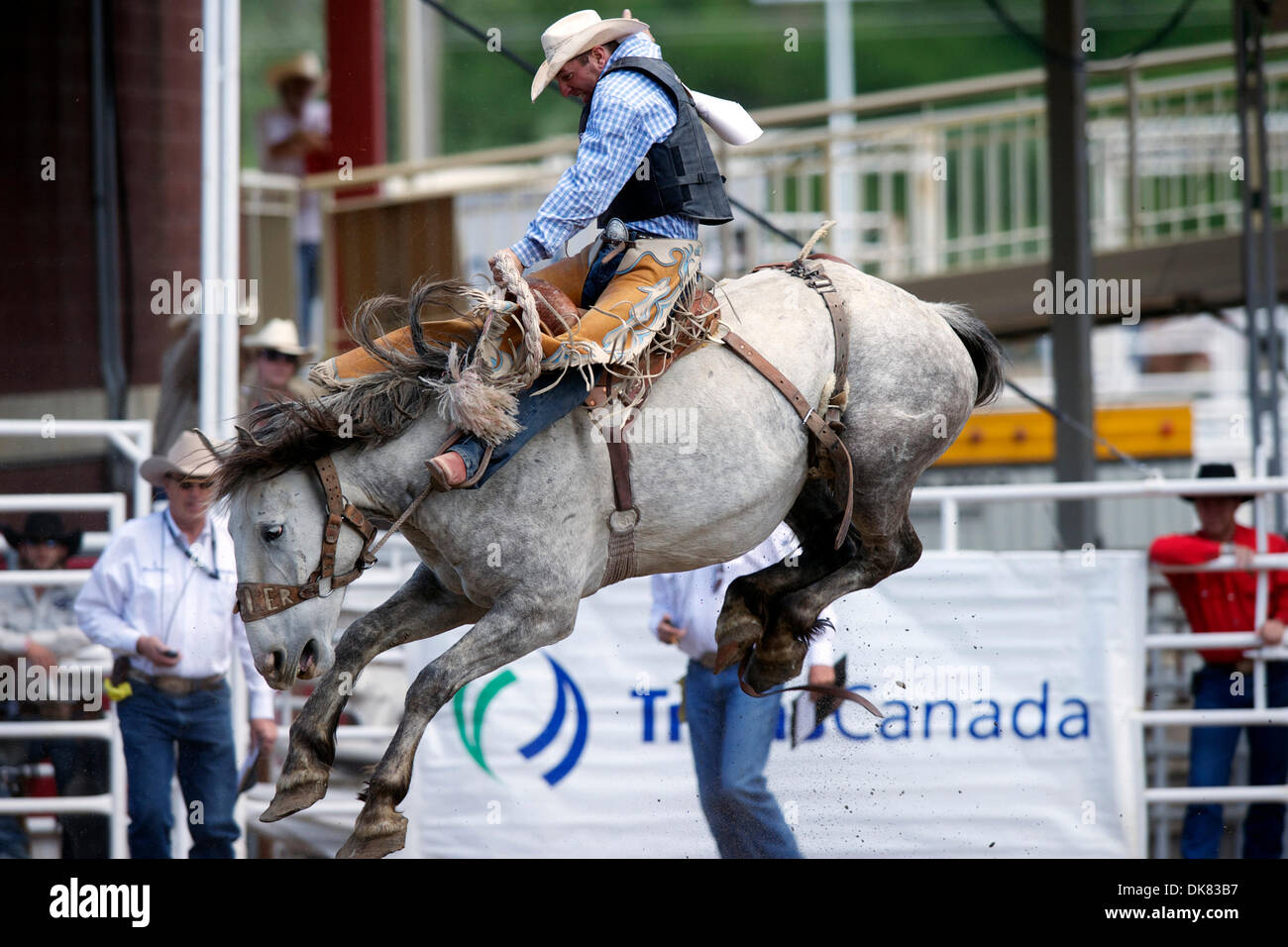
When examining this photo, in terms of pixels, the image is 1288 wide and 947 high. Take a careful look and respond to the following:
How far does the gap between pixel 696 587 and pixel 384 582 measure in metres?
1.60

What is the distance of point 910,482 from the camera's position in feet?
15.4

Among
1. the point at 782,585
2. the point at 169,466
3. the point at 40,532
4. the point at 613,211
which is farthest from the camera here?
the point at 40,532

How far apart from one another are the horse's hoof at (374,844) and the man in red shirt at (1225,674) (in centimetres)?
394

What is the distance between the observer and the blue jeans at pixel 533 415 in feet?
13.4

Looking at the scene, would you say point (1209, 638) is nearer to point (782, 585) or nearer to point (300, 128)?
point (782, 585)

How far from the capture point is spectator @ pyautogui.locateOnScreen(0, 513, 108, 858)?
671cm

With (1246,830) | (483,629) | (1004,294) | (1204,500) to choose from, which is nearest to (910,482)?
(483,629)

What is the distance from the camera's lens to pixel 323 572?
420 cm

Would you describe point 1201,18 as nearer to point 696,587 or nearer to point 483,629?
point 696,587

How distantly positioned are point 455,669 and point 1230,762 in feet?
13.4

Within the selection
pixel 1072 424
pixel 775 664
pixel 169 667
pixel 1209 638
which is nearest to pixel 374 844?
pixel 775 664

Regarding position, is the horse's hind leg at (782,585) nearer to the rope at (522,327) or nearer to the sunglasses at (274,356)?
the rope at (522,327)

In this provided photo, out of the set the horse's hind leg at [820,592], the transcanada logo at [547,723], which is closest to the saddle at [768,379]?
the horse's hind leg at [820,592]

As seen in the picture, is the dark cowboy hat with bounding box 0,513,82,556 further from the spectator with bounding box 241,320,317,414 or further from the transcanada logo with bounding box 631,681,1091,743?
the transcanada logo with bounding box 631,681,1091,743
